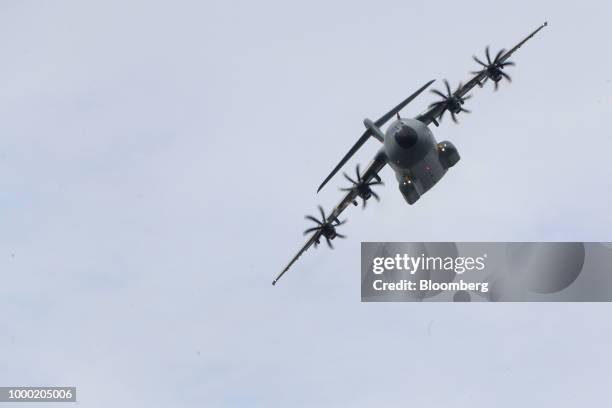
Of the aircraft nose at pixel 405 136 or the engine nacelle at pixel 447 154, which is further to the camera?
the engine nacelle at pixel 447 154

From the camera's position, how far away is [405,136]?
12281 cm

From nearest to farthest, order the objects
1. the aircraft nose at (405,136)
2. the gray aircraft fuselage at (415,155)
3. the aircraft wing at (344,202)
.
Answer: the aircraft nose at (405,136)
the gray aircraft fuselage at (415,155)
the aircraft wing at (344,202)

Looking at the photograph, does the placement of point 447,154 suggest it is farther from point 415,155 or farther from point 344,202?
point 344,202

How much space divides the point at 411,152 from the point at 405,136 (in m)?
1.61

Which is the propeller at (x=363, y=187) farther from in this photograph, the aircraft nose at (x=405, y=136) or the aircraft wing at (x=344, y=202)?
the aircraft nose at (x=405, y=136)

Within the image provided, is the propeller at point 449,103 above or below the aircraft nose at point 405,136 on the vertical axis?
above

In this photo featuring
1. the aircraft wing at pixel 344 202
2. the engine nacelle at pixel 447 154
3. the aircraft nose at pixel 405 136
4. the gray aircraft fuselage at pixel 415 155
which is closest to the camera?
the aircraft nose at pixel 405 136

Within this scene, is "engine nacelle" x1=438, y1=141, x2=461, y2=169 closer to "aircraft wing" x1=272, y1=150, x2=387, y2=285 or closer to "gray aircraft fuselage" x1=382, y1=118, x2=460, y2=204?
"gray aircraft fuselage" x1=382, y1=118, x2=460, y2=204

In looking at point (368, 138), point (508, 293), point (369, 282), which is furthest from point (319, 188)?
point (508, 293)

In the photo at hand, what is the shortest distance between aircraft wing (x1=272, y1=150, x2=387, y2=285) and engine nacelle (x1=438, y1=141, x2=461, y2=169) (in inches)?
236

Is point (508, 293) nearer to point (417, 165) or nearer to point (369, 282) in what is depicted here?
point (369, 282)

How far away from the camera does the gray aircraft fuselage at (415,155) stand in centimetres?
12319

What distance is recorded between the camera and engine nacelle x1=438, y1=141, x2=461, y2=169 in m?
128

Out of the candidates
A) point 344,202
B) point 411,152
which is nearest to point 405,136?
point 411,152
